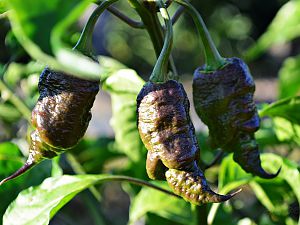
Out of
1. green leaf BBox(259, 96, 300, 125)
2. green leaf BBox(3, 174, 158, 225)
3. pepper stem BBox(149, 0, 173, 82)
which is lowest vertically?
green leaf BBox(3, 174, 158, 225)

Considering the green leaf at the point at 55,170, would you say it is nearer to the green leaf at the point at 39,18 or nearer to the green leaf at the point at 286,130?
the green leaf at the point at 286,130

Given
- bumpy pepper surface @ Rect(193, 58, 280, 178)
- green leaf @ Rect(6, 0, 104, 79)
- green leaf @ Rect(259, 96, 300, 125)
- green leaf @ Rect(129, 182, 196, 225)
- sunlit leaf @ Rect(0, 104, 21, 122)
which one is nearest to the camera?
green leaf @ Rect(6, 0, 104, 79)

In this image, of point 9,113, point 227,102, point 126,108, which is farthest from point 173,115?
point 9,113

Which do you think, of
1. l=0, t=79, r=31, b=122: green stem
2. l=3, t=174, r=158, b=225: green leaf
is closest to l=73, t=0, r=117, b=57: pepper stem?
Result: l=3, t=174, r=158, b=225: green leaf

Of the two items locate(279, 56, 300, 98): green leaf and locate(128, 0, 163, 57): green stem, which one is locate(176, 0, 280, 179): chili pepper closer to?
locate(128, 0, 163, 57): green stem

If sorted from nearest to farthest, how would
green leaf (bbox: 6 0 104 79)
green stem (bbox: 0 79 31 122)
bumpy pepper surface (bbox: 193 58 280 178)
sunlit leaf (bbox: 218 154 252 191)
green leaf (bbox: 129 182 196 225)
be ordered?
green leaf (bbox: 6 0 104 79) < bumpy pepper surface (bbox: 193 58 280 178) < sunlit leaf (bbox: 218 154 252 191) < green leaf (bbox: 129 182 196 225) < green stem (bbox: 0 79 31 122)

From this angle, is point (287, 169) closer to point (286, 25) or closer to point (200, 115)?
point (200, 115)

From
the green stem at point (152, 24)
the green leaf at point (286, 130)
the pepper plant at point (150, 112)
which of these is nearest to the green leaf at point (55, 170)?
the pepper plant at point (150, 112)

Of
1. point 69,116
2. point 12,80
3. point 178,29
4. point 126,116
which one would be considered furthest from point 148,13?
point 178,29
